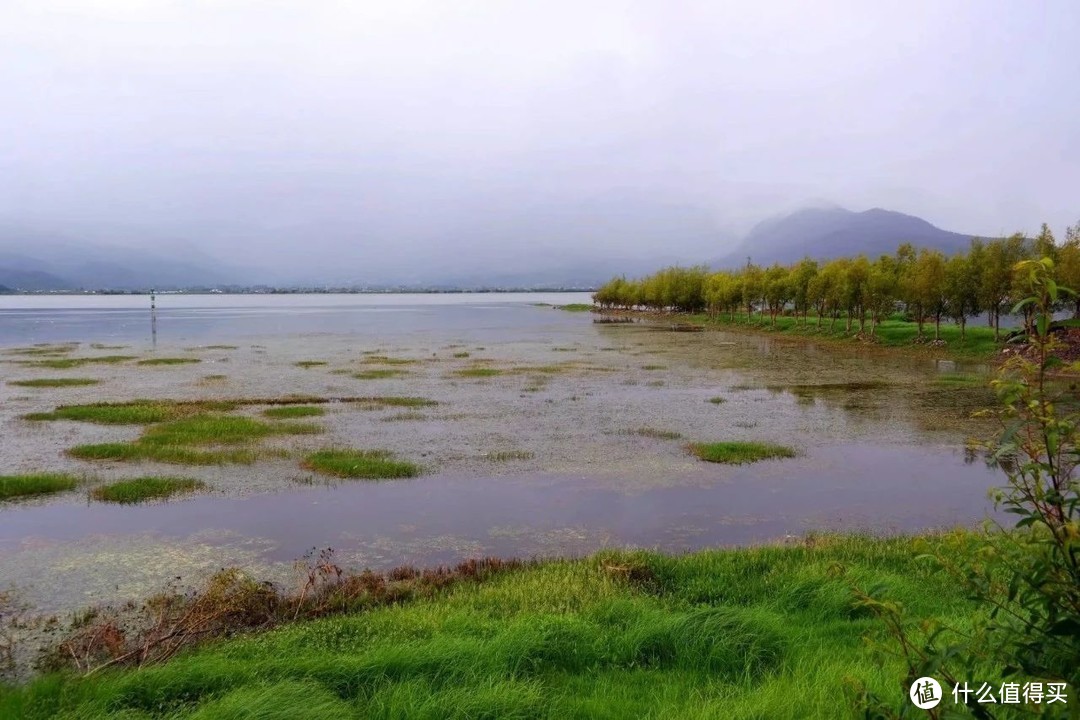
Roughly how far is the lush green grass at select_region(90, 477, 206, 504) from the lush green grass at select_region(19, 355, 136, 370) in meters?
29.0

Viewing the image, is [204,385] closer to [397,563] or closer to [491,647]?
[397,563]

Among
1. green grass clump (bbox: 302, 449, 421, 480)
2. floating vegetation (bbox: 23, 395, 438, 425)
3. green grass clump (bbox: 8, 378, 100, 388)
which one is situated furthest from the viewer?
green grass clump (bbox: 8, 378, 100, 388)

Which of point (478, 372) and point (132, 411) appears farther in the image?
point (478, 372)

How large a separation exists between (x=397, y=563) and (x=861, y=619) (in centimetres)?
731

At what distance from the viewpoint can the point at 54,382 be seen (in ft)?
108

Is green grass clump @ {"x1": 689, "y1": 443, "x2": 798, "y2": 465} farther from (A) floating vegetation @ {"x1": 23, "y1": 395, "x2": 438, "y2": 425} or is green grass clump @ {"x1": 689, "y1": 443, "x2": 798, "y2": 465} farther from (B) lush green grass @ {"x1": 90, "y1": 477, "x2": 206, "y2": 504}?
(B) lush green grass @ {"x1": 90, "y1": 477, "x2": 206, "y2": 504}

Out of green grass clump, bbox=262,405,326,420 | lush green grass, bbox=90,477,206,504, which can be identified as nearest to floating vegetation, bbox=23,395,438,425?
Result: green grass clump, bbox=262,405,326,420

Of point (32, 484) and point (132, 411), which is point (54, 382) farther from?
point (32, 484)

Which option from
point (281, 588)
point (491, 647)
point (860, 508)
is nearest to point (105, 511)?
point (281, 588)

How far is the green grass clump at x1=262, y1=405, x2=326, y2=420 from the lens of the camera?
25.0 meters

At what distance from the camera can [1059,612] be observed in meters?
2.75

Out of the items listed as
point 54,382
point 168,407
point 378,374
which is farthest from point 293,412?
point 54,382

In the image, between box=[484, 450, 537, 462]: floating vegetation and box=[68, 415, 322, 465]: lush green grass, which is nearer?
box=[68, 415, 322, 465]: lush green grass

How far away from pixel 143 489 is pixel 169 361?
99.2 feet
